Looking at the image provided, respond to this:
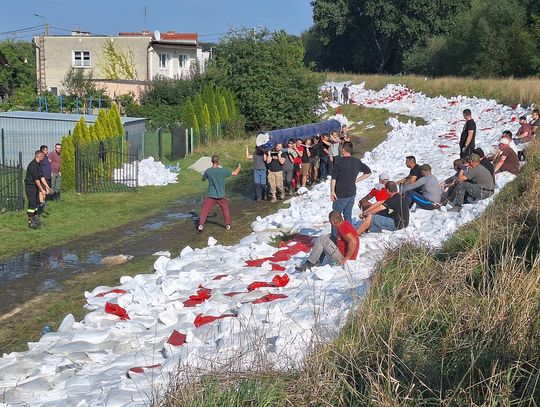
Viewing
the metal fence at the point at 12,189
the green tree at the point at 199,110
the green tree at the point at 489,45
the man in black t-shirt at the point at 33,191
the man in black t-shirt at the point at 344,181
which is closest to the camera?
the man in black t-shirt at the point at 344,181

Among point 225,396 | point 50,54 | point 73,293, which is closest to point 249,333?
point 225,396

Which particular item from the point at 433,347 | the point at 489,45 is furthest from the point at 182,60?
the point at 433,347

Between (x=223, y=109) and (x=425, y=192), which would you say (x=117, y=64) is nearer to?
(x=223, y=109)

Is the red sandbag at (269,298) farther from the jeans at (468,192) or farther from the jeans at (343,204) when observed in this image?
the jeans at (468,192)

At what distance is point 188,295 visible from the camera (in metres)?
9.72

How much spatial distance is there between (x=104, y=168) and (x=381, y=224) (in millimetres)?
10192

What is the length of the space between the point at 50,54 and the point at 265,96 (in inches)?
882

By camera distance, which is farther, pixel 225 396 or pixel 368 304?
pixel 368 304

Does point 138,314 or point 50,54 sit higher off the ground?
point 50,54

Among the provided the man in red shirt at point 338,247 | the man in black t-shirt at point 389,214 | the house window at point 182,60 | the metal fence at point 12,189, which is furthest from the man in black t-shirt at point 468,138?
the house window at point 182,60

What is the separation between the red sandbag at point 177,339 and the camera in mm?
7653

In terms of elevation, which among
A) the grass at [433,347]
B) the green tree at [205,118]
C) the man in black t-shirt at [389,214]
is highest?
the green tree at [205,118]

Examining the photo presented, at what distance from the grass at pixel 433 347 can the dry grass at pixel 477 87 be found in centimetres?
2500

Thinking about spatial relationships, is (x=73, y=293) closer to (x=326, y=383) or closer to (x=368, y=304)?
(x=368, y=304)
